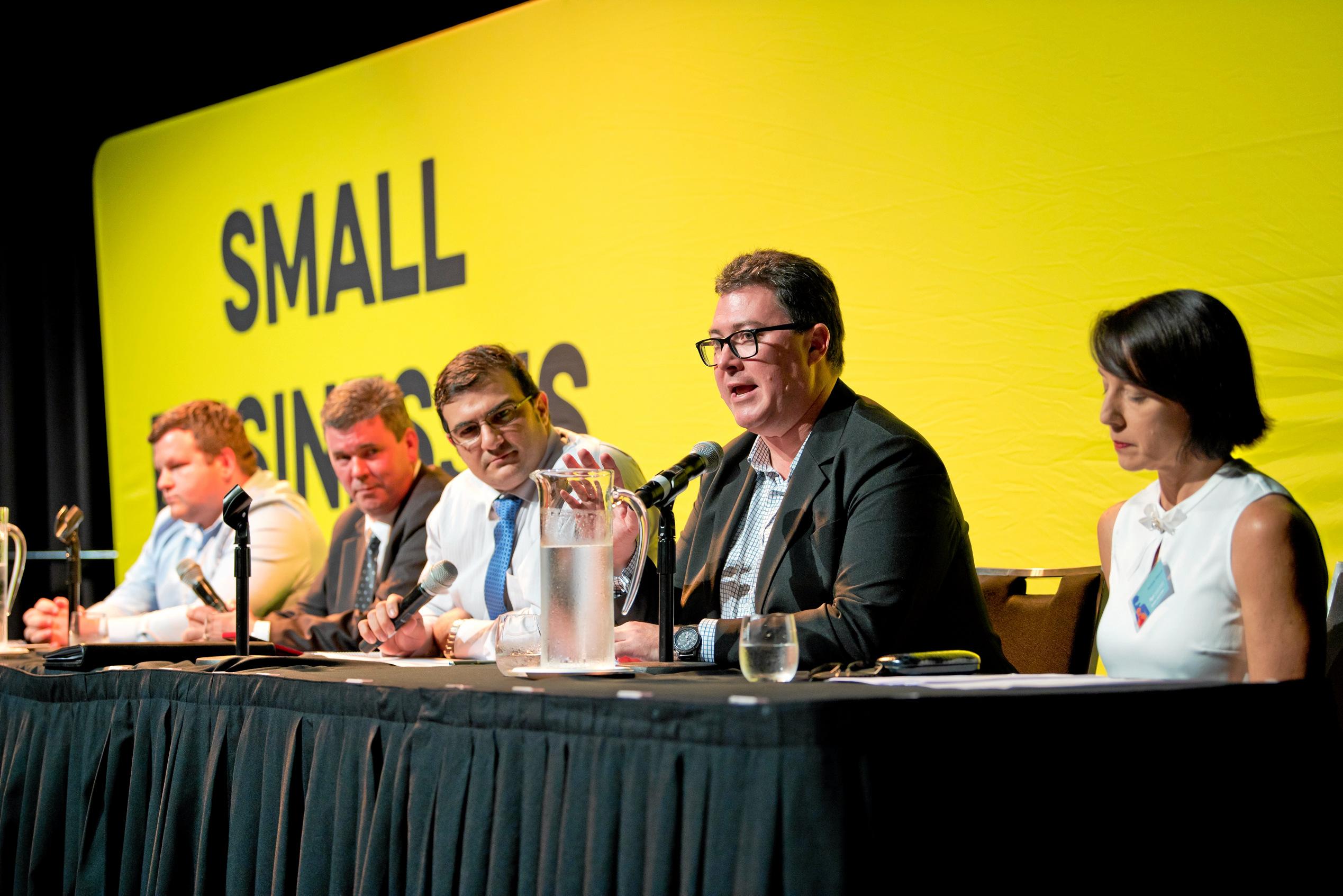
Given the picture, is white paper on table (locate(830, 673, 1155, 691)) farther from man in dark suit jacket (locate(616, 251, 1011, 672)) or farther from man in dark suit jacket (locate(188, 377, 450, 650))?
man in dark suit jacket (locate(188, 377, 450, 650))

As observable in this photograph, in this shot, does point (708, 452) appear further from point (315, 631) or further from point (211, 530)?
point (211, 530)

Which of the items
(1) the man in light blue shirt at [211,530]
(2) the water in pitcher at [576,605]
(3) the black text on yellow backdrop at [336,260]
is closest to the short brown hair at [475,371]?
(3) the black text on yellow backdrop at [336,260]

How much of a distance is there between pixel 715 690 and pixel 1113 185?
5.87 feet

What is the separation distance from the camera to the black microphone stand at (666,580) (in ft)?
5.66

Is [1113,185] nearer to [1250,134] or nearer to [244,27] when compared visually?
[1250,134]

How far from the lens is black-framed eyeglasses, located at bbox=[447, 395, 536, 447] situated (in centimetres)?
284

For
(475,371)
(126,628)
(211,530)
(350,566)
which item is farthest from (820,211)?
(126,628)

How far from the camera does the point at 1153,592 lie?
174 centimetres

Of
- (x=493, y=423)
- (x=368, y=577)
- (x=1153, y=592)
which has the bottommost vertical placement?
(x=368, y=577)

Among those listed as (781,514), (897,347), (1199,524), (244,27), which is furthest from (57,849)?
(244,27)

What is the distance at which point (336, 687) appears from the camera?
5.30ft

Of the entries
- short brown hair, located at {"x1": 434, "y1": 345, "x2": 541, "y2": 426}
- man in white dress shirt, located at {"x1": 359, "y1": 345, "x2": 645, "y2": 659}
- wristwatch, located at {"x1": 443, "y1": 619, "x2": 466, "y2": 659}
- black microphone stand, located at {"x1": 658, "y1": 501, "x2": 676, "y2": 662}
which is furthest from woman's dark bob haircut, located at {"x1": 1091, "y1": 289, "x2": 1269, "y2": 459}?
short brown hair, located at {"x1": 434, "y1": 345, "x2": 541, "y2": 426}

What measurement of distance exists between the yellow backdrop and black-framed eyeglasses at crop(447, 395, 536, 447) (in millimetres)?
646

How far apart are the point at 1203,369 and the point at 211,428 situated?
319cm
